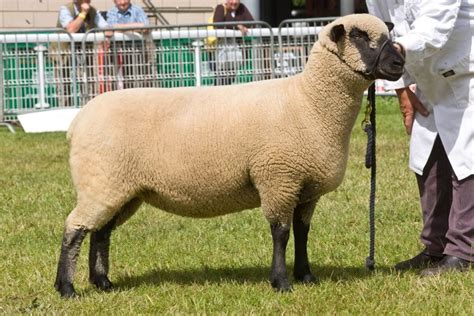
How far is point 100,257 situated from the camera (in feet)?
20.0

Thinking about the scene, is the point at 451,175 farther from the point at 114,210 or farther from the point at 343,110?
the point at 114,210

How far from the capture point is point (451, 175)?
6.27 meters

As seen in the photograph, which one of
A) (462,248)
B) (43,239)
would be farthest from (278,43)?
(462,248)

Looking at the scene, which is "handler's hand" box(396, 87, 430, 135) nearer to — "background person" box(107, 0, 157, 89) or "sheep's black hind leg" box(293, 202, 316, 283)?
"sheep's black hind leg" box(293, 202, 316, 283)

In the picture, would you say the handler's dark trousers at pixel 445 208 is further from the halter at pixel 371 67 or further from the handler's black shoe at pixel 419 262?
the halter at pixel 371 67

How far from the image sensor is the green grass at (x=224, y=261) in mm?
5531

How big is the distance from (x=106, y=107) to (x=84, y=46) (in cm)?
904

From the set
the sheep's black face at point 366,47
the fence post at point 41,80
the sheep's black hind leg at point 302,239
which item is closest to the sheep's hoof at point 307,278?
the sheep's black hind leg at point 302,239

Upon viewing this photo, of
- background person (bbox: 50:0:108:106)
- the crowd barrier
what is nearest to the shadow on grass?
the crowd barrier

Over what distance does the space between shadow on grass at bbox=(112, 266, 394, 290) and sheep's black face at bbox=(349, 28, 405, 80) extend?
1.19 meters

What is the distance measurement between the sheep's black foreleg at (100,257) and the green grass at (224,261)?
0.07 meters

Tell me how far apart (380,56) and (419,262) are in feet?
5.00

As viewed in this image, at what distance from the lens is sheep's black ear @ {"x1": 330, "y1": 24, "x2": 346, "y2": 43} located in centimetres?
555

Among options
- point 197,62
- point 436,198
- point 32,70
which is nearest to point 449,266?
point 436,198
